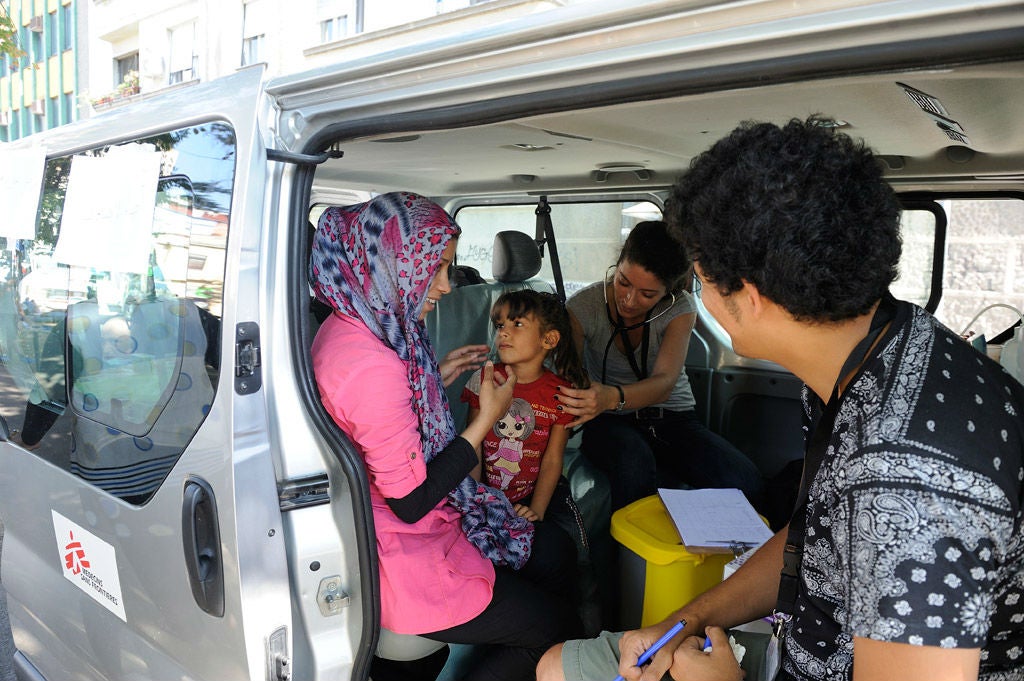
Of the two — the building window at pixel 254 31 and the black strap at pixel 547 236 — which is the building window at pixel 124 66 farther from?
the black strap at pixel 547 236

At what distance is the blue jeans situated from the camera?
302 cm

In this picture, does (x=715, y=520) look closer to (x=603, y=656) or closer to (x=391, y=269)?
(x=603, y=656)

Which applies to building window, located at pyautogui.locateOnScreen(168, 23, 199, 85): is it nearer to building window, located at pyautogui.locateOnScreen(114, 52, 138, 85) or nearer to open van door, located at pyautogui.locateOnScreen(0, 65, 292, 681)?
building window, located at pyautogui.locateOnScreen(114, 52, 138, 85)

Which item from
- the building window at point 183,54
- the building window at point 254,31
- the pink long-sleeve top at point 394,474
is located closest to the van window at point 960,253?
the pink long-sleeve top at point 394,474

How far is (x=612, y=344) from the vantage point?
11.1 feet

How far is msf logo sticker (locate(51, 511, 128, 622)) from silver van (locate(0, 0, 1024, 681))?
0.01 meters

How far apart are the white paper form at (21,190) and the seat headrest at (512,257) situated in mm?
1911

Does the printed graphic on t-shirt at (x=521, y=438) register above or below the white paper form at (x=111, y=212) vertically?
below

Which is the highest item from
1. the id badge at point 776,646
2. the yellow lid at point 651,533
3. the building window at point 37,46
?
the building window at point 37,46

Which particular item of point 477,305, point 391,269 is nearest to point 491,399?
point 391,269

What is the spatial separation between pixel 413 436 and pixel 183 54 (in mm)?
19636

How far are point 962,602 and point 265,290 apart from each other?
1312mm

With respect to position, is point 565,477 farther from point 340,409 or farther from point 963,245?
point 963,245

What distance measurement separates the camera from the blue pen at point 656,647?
162 cm
